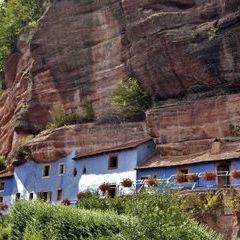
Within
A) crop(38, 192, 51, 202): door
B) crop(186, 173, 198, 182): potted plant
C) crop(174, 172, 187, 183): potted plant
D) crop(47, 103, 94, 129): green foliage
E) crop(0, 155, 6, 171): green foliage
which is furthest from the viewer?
crop(0, 155, 6, 171): green foliage

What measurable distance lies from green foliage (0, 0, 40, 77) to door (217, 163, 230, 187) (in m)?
32.5

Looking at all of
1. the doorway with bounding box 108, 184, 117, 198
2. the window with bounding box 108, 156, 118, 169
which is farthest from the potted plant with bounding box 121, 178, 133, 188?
the window with bounding box 108, 156, 118, 169

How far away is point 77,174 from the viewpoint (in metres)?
45.7

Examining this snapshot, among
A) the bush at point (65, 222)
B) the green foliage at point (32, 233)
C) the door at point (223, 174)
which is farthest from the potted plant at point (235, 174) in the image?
the green foliage at point (32, 233)

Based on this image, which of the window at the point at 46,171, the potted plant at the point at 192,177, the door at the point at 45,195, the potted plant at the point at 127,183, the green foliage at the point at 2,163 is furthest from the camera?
the green foliage at the point at 2,163

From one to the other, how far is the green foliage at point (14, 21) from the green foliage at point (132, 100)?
62.1 feet

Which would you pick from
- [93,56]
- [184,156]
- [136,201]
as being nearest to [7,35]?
[93,56]

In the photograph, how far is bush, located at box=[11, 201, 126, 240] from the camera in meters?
25.4

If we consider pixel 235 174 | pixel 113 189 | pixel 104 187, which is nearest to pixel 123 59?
pixel 113 189

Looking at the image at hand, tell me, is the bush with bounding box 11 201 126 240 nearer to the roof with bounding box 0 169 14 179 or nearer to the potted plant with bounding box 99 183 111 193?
the potted plant with bounding box 99 183 111 193

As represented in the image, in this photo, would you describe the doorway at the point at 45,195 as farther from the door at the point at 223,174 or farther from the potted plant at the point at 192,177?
the door at the point at 223,174

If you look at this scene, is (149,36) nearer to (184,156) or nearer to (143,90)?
(143,90)

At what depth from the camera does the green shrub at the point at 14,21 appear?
203 feet

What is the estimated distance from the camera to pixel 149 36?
4469 cm
